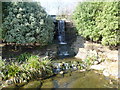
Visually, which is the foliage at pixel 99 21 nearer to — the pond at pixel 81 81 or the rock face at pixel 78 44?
the rock face at pixel 78 44

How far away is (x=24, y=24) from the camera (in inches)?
438

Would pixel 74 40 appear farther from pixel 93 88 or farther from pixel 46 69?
pixel 93 88

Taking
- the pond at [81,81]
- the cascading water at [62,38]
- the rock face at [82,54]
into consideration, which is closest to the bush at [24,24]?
the cascading water at [62,38]

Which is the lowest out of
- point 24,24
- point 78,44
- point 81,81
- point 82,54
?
point 81,81

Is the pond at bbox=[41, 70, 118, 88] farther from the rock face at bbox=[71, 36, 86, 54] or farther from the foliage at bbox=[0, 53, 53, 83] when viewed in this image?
the rock face at bbox=[71, 36, 86, 54]

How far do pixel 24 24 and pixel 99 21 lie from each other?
6.03m

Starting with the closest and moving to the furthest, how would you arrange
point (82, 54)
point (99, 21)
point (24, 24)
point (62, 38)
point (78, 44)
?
point (24, 24), point (99, 21), point (82, 54), point (78, 44), point (62, 38)

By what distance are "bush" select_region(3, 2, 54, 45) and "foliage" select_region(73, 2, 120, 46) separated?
3236mm

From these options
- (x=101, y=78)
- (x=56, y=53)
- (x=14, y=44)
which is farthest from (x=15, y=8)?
(x=101, y=78)

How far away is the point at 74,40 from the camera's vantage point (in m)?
14.9

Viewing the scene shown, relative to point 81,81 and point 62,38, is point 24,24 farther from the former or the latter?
point 81,81

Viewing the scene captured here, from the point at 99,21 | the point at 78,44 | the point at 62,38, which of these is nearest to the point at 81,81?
the point at 99,21

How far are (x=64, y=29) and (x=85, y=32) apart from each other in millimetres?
4653

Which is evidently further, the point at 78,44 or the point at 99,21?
the point at 78,44
